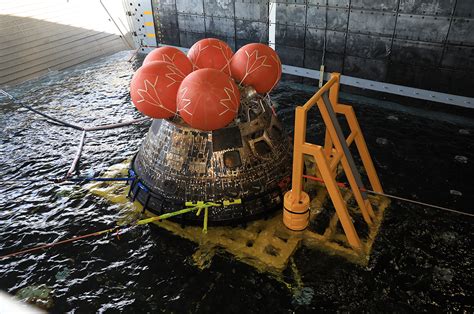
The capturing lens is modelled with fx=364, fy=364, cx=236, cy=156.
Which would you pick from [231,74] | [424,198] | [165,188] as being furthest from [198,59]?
[424,198]

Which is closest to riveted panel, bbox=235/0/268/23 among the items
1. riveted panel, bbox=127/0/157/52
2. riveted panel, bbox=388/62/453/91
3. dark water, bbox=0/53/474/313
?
riveted panel, bbox=127/0/157/52

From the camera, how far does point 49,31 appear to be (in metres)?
17.5

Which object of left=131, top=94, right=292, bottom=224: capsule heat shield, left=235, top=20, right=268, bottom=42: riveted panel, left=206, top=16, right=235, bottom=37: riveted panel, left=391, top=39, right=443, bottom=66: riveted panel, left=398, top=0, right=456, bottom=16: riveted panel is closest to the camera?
left=131, top=94, right=292, bottom=224: capsule heat shield

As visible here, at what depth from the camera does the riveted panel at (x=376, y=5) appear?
9.82m

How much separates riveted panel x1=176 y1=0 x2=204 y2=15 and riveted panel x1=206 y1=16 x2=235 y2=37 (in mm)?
470

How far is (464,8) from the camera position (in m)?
9.02

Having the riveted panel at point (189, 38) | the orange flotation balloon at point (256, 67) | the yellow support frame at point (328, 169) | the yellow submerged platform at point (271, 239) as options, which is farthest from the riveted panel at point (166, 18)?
the yellow support frame at point (328, 169)

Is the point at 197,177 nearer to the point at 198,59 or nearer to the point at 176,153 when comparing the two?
the point at 176,153

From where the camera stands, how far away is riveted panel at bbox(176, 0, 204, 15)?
13.4m

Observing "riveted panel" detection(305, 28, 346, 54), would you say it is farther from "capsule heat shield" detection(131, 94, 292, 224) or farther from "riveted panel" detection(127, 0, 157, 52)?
"riveted panel" detection(127, 0, 157, 52)

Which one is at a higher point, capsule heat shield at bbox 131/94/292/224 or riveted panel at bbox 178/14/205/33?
riveted panel at bbox 178/14/205/33

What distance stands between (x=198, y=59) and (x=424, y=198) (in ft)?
16.2

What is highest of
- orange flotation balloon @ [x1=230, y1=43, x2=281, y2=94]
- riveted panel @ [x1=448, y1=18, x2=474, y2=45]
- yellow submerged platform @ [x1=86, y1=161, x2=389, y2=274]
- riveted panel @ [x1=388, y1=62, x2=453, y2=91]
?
orange flotation balloon @ [x1=230, y1=43, x2=281, y2=94]

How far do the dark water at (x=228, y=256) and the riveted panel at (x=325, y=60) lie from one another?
113 inches
